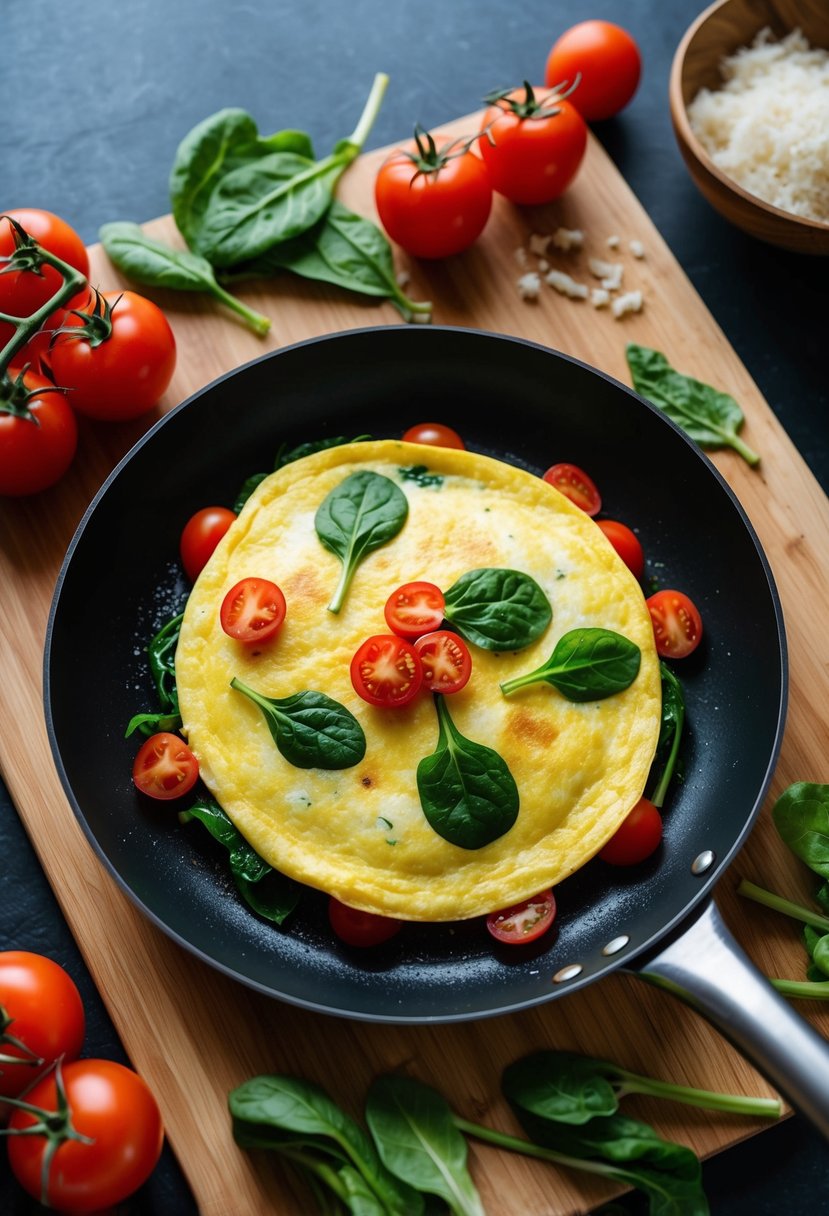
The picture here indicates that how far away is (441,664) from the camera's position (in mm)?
3025

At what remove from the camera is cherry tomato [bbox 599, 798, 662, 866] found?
3123mm

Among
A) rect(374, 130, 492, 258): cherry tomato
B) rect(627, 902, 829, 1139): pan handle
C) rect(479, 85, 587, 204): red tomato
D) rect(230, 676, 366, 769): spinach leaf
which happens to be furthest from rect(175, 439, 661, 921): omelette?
rect(479, 85, 587, 204): red tomato

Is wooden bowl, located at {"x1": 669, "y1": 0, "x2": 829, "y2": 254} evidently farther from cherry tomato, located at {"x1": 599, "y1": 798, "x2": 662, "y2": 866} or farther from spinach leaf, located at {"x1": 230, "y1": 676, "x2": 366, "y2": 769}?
spinach leaf, located at {"x1": 230, "y1": 676, "x2": 366, "y2": 769}

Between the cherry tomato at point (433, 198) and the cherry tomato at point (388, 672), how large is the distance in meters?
1.43

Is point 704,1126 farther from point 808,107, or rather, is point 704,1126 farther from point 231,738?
point 808,107

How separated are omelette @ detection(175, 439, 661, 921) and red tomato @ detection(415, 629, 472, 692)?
0.24 feet

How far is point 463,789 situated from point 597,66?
2545 mm

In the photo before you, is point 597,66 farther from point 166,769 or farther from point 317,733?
point 166,769

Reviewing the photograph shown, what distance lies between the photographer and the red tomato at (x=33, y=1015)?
9.46 feet

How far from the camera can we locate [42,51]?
4.20 m

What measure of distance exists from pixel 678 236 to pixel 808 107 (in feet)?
1.99

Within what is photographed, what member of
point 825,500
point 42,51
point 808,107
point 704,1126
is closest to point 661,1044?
point 704,1126

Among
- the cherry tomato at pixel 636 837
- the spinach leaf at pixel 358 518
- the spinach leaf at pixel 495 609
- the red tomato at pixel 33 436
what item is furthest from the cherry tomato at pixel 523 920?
the red tomato at pixel 33 436

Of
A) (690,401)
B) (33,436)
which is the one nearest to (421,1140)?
(33,436)
